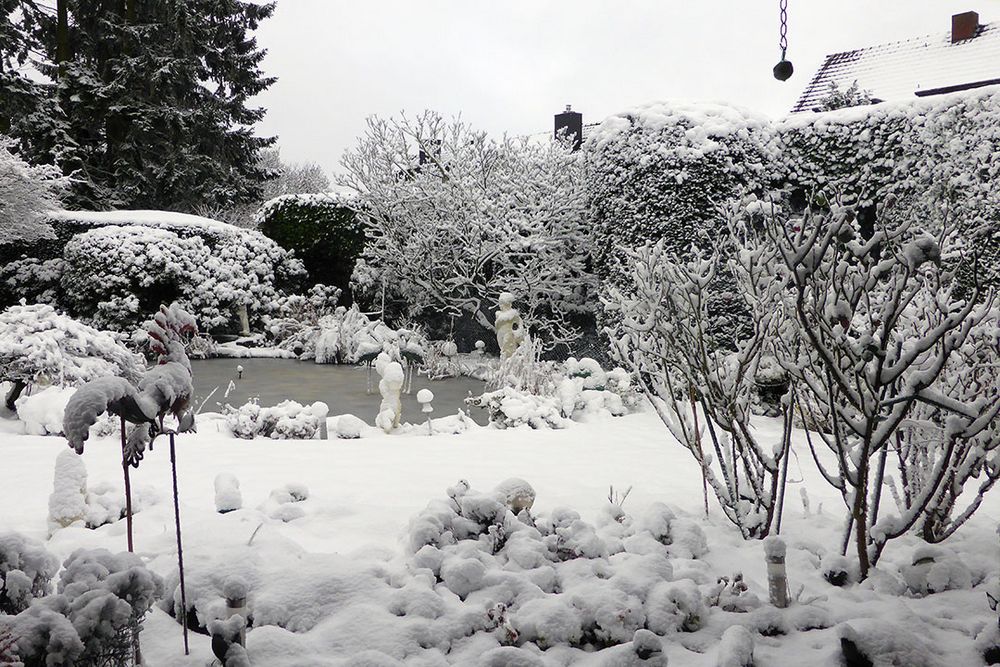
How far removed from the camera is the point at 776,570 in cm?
Result: 186

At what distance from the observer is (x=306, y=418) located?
4.69 m

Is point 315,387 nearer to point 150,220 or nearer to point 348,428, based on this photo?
point 348,428

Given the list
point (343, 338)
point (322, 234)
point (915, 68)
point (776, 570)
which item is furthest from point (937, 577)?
point (915, 68)

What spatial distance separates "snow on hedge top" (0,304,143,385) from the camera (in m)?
4.90

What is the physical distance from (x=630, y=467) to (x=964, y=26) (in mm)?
12476

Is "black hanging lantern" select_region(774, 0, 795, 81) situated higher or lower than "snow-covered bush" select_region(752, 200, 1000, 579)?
higher

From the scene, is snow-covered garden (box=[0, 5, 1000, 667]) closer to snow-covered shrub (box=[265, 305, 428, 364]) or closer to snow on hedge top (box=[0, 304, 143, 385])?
snow on hedge top (box=[0, 304, 143, 385])

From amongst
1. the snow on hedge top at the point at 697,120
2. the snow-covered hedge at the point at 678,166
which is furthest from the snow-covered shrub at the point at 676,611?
the snow on hedge top at the point at 697,120

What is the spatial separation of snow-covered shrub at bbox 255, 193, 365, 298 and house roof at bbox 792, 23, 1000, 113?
27.3ft

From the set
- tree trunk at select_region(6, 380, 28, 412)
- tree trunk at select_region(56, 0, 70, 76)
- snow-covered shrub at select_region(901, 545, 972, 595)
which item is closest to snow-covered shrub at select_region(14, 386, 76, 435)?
tree trunk at select_region(6, 380, 28, 412)

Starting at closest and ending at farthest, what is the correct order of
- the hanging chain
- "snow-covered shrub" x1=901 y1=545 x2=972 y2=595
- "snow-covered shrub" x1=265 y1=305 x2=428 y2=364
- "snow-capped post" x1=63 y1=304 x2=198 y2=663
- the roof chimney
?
"snow-capped post" x1=63 y1=304 x2=198 y2=663 < "snow-covered shrub" x1=901 y1=545 x2=972 y2=595 < the hanging chain < "snow-covered shrub" x1=265 y1=305 x2=428 y2=364 < the roof chimney

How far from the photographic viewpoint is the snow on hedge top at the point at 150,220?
1039 cm

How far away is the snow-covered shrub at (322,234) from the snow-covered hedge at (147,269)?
0.48 meters

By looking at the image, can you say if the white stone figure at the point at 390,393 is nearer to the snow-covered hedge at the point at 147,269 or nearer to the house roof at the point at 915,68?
the snow-covered hedge at the point at 147,269
